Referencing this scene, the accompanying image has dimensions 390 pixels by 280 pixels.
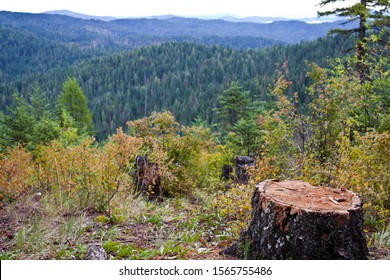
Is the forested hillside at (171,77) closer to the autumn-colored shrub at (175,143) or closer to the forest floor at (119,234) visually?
the autumn-colored shrub at (175,143)

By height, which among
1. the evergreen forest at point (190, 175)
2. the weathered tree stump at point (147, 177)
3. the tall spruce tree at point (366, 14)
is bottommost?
the weathered tree stump at point (147, 177)

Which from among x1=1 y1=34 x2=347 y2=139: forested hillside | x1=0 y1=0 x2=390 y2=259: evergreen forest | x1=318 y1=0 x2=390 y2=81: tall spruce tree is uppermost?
x1=318 y1=0 x2=390 y2=81: tall spruce tree

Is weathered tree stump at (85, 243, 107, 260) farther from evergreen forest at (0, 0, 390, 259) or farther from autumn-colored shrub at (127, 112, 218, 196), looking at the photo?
autumn-colored shrub at (127, 112, 218, 196)

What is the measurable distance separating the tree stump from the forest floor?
21.8 inches

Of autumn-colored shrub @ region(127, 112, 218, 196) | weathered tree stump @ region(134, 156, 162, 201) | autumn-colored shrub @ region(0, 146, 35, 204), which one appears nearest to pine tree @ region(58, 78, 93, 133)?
autumn-colored shrub @ region(127, 112, 218, 196)

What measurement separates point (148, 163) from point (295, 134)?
2.85 meters

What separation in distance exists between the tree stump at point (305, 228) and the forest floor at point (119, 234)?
0.55 m

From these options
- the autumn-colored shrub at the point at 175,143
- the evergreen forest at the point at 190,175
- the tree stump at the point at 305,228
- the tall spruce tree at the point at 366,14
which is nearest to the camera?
the tree stump at the point at 305,228

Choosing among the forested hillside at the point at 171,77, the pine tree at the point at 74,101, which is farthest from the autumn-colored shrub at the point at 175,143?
the forested hillside at the point at 171,77

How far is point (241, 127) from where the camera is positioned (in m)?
17.2

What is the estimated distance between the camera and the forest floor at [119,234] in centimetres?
385

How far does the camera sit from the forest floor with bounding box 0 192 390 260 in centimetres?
385

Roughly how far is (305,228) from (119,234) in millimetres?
2393
